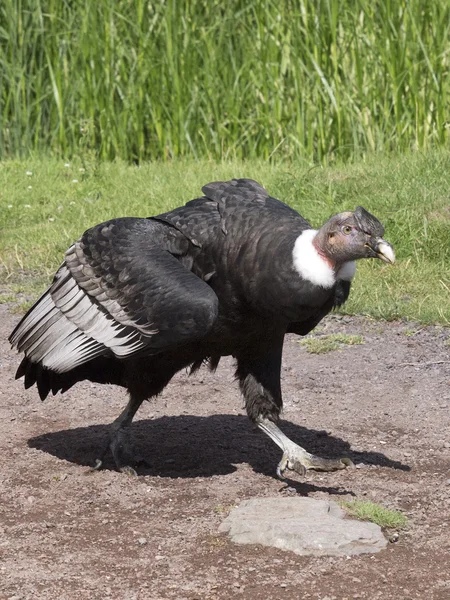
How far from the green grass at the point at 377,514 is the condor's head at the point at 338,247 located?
88 centimetres

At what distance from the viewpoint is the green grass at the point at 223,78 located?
30.6ft

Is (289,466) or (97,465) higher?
(289,466)

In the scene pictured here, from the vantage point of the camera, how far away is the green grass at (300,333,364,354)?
6328 millimetres

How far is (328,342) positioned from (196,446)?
4.77 ft

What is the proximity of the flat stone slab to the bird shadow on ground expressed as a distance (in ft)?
1.58

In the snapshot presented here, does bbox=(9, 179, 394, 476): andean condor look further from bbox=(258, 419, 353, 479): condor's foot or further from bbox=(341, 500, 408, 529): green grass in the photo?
bbox=(341, 500, 408, 529): green grass

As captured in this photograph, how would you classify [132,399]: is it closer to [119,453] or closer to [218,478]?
[119,453]

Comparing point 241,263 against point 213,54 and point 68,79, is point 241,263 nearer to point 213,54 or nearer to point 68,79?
point 213,54

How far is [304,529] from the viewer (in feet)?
13.3

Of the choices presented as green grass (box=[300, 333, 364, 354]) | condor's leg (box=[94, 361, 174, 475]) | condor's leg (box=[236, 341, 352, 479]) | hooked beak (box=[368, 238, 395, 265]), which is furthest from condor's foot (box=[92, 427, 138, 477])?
green grass (box=[300, 333, 364, 354])

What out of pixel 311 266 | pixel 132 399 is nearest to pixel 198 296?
pixel 311 266

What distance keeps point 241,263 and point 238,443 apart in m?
1.25

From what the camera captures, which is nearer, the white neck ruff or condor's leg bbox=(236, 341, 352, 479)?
the white neck ruff

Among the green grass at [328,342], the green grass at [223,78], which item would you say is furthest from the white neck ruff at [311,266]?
the green grass at [223,78]
